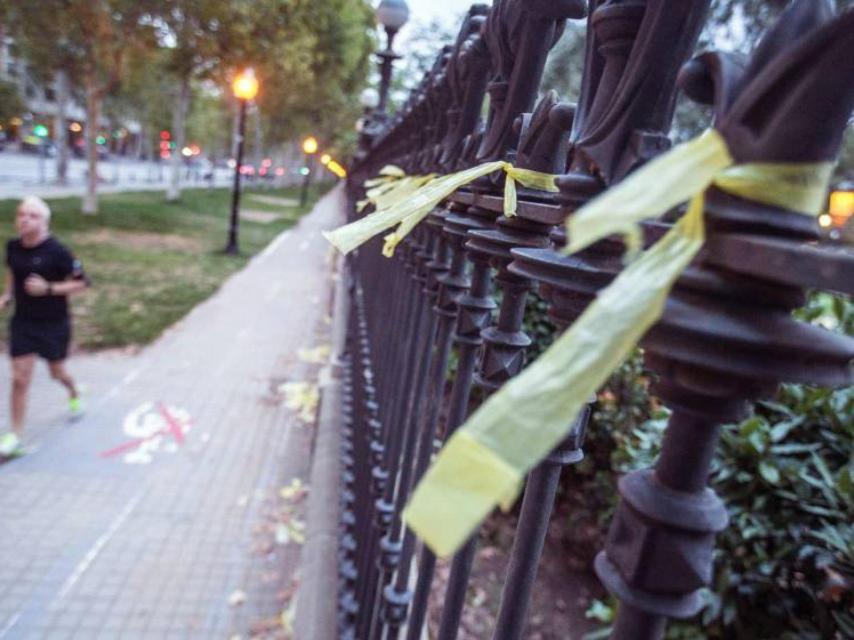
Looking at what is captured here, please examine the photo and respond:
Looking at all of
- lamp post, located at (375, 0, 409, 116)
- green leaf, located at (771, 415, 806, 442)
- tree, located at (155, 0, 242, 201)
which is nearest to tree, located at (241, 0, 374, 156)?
tree, located at (155, 0, 242, 201)

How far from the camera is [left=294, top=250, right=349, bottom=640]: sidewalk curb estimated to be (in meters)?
2.81

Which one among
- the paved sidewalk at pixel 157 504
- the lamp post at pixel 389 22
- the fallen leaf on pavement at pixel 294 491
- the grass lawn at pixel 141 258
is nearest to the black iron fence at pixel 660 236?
the paved sidewalk at pixel 157 504

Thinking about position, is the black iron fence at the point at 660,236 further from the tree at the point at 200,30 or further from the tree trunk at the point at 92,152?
the tree trunk at the point at 92,152

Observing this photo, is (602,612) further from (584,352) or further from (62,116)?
(62,116)

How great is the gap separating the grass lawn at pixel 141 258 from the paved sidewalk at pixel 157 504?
1166mm

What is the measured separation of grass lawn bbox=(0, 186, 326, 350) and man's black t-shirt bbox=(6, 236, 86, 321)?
247 centimetres

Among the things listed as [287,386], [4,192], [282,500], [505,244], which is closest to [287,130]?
[4,192]

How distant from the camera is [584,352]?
458 mm

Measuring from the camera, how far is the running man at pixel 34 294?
5.36 metres

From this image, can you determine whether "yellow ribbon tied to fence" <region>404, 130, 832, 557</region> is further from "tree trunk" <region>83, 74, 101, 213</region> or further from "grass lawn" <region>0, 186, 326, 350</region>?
"tree trunk" <region>83, 74, 101, 213</region>

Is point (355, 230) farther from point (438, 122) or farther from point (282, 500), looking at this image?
point (282, 500)

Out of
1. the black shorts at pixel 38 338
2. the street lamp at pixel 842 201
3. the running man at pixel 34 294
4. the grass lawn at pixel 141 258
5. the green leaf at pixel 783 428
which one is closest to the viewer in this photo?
the green leaf at pixel 783 428

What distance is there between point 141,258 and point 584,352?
14918mm

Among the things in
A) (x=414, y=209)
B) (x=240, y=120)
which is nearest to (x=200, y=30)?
(x=240, y=120)
